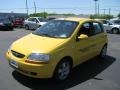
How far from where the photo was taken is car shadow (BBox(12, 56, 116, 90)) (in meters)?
6.30

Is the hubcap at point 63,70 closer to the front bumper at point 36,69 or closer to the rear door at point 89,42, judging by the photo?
the front bumper at point 36,69

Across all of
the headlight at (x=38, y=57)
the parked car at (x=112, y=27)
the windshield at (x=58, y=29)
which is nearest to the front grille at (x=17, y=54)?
the headlight at (x=38, y=57)

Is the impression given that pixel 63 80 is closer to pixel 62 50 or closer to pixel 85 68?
pixel 62 50

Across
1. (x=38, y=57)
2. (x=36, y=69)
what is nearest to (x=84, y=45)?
(x=38, y=57)

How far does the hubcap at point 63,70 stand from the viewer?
259 inches

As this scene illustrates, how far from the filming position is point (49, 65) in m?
6.05

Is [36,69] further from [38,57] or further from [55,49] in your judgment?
[55,49]

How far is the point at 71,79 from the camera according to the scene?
7.00 metres

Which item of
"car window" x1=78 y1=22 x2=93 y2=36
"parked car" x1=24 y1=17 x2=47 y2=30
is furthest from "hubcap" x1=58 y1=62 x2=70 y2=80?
"parked car" x1=24 y1=17 x2=47 y2=30

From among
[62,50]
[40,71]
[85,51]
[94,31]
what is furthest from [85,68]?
[40,71]

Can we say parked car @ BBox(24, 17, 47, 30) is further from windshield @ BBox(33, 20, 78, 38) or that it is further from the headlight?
the headlight

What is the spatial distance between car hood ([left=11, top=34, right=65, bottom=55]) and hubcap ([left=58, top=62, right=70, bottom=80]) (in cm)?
64

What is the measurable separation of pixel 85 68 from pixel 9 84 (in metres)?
2.98

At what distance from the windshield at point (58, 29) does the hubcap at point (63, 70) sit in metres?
0.86
